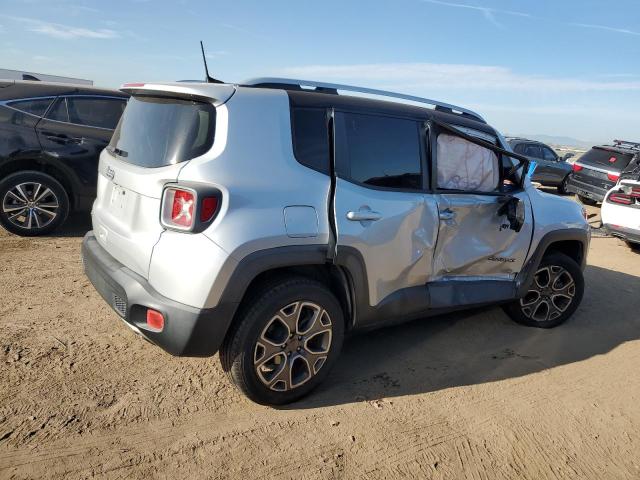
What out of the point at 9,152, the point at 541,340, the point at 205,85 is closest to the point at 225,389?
the point at 205,85

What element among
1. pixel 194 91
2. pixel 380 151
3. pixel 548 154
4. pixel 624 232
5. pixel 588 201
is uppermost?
pixel 194 91

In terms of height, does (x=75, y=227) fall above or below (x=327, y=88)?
below

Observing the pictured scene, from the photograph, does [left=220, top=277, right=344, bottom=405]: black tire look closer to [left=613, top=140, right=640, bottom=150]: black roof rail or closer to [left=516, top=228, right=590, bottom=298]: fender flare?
[left=516, top=228, right=590, bottom=298]: fender flare

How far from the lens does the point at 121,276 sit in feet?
9.18

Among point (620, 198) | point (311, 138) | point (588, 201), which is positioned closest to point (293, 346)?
point (311, 138)

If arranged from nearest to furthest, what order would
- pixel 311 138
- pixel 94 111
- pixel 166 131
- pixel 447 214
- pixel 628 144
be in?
1. pixel 166 131
2. pixel 311 138
3. pixel 447 214
4. pixel 94 111
5. pixel 628 144

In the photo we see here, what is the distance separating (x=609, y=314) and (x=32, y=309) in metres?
5.20

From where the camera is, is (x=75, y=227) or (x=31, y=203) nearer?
(x=31, y=203)

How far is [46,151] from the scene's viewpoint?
588 centimetres

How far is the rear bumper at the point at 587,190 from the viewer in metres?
12.2

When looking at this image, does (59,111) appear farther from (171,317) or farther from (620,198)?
(620,198)

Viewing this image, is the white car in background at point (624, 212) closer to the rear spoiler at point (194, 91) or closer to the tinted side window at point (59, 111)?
the rear spoiler at point (194, 91)

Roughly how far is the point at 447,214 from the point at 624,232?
555cm

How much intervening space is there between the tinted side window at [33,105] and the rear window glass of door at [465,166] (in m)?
4.76
